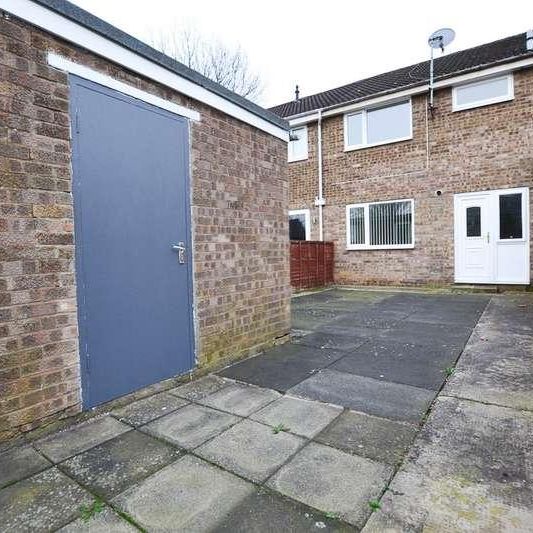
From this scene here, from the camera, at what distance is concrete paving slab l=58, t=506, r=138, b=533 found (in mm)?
1694

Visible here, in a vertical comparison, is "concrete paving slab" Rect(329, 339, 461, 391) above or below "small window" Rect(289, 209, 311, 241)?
below

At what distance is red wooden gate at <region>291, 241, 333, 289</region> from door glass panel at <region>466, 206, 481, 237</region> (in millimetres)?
4040

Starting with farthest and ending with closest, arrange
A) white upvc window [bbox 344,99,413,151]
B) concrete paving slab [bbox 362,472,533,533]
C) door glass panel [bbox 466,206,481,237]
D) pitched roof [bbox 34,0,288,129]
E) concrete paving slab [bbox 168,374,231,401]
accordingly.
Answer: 1. white upvc window [bbox 344,99,413,151]
2. door glass panel [bbox 466,206,481,237]
3. concrete paving slab [bbox 168,374,231,401]
4. pitched roof [bbox 34,0,288,129]
5. concrete paving slab [bbox 362,472,533,533]

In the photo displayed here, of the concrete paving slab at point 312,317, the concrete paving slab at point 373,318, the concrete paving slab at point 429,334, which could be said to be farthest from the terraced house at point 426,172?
the concrete paving slab at point 429,334

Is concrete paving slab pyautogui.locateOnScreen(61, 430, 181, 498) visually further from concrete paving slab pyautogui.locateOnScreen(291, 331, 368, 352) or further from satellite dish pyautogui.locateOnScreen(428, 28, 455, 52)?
satellite dish pyautogui.locateOnScreen(428, 28, 455, 52)

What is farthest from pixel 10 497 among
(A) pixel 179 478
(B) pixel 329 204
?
(B) pixel 329 204

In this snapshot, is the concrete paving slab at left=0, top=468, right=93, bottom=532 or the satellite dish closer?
the concrete paving slab at left=0, top=468, right=93, bottom=532

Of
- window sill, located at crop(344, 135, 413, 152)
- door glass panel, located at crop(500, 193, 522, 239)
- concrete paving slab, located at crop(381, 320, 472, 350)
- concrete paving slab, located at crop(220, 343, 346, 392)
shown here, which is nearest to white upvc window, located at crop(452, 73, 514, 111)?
window sill, located at crop(344, 135, 413, 152)

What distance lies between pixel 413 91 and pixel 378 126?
1355mm

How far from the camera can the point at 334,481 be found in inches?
80.0

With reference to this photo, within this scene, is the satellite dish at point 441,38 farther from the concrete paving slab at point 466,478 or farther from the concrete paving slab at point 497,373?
the concrete paving slab at point 466,478

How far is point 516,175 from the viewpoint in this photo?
9656 millimetres

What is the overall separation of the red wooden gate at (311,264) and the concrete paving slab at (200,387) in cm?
727

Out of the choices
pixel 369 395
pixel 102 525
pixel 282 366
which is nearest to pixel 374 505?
pixel 102 525
